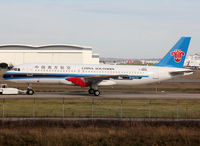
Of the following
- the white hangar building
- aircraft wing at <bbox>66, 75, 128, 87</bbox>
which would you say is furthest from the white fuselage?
the white hangar building

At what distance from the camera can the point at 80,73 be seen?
46.4 m

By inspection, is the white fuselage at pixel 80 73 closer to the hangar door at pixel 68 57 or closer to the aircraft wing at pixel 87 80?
the aircraft wing at pixel 87 80

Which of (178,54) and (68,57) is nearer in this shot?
(178,54)

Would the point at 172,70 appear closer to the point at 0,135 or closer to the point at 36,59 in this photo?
the point at 0,135

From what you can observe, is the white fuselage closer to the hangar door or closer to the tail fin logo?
the tail fin logo

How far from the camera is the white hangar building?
512 ft

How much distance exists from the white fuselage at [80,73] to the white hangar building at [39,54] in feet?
354

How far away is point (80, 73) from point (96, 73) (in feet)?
7.87

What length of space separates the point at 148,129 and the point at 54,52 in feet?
459

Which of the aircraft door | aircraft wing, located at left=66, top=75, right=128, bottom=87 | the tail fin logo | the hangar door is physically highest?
the hangar door

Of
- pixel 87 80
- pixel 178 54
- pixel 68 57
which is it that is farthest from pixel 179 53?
pixel 68 57

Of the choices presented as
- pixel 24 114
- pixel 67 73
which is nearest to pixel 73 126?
pixel 24 114

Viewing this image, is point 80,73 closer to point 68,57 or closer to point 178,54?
point 178,54

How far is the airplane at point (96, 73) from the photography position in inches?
1779
